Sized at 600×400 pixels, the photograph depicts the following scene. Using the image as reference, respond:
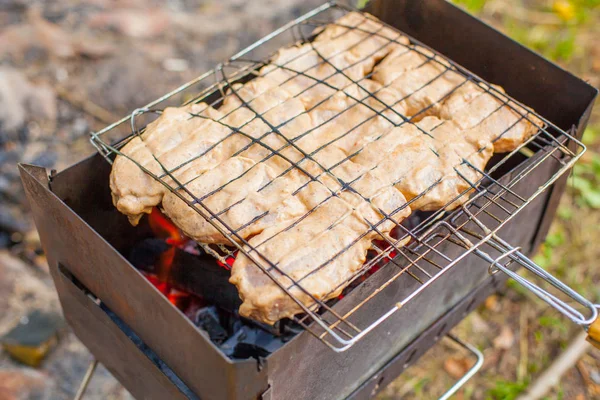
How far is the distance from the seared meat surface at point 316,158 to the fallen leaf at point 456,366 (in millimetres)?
1842

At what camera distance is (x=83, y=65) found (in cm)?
508

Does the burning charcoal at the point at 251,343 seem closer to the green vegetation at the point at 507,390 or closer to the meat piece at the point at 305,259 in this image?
the meat piece at the point at 305,259

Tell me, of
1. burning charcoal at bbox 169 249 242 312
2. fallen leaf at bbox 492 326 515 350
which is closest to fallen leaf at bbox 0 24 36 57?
burning charcoal at bbox 169 249 242 312

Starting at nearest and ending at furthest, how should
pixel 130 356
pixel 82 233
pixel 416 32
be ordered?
pixel 82 233, pixel 130 356, pixel 416 32

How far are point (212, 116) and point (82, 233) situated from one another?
728 mm

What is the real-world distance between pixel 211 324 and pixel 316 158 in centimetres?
90

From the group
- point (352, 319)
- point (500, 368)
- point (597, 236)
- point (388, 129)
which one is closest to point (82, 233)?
point (352, 319)

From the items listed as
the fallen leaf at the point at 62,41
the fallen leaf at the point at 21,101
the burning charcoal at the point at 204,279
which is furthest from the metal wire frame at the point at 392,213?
the fallen leaf at the point at 62,41

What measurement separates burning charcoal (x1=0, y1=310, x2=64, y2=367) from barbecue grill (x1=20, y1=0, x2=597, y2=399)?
0.78 m

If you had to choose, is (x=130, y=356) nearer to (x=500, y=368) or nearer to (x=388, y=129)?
(x=388, y=129)

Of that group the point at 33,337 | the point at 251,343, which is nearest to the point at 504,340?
the point at 251,343

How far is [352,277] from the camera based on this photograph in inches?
79.6

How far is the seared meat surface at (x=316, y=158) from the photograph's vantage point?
2.00 metres

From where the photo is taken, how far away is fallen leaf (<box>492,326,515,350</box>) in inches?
156
